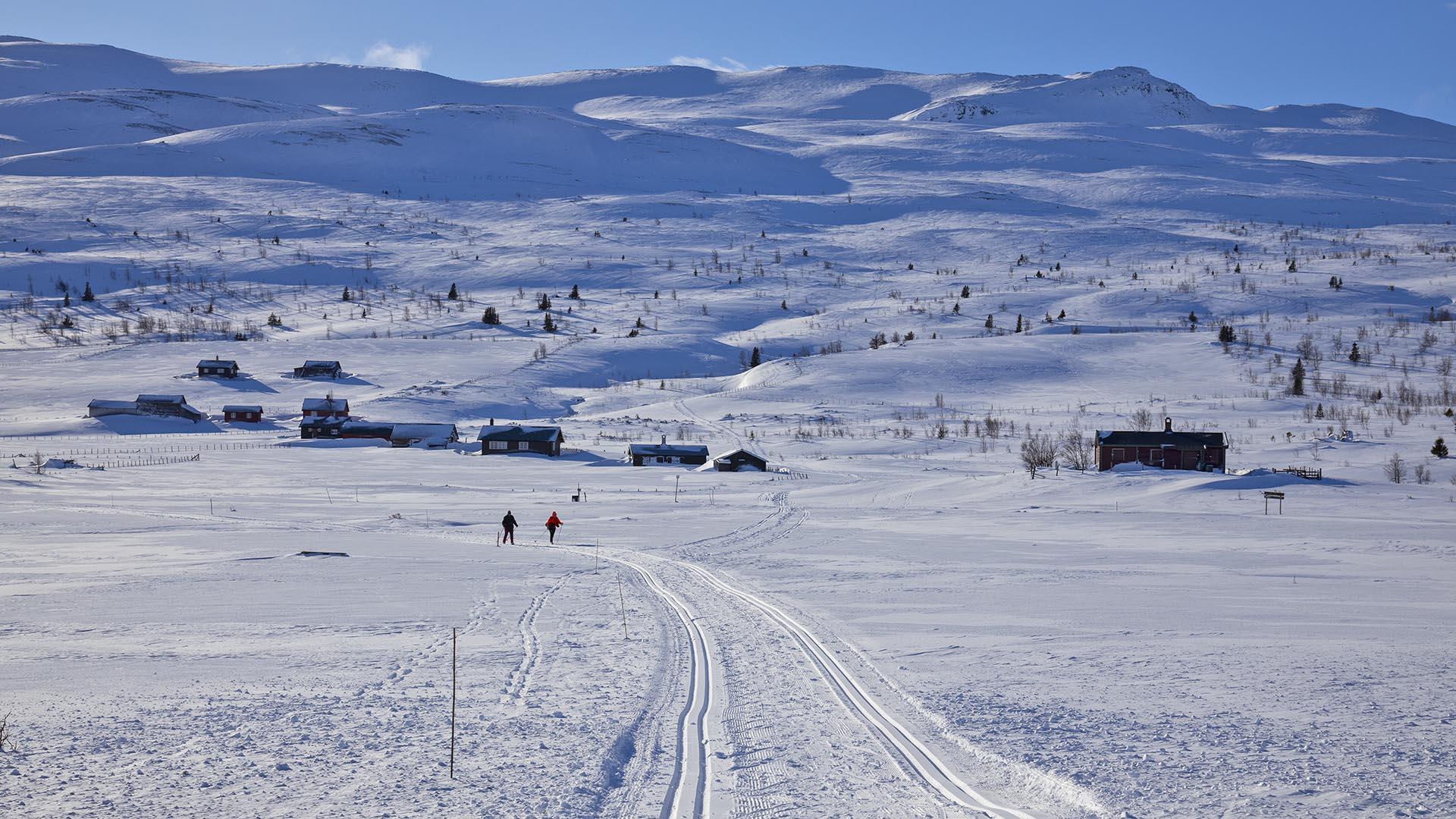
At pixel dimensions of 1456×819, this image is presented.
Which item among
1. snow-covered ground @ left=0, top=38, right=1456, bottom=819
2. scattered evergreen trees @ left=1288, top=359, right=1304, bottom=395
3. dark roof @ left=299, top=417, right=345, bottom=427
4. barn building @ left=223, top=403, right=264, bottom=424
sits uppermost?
scattered evergreen trees @ left=1288, top=359, right=1304, bottom=395

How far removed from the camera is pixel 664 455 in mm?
58500

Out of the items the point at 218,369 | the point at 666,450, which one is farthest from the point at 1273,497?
the point at 218,369

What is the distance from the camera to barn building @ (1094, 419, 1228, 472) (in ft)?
160

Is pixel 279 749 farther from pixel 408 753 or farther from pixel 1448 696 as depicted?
pixel 1448 696

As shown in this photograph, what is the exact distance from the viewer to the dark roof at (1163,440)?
48.7 meters

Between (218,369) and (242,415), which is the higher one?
(218,369)

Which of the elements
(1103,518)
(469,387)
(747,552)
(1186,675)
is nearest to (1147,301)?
(469,387)

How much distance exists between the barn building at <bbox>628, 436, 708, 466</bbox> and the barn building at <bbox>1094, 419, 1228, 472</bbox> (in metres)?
21.0

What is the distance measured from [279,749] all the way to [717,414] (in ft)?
226

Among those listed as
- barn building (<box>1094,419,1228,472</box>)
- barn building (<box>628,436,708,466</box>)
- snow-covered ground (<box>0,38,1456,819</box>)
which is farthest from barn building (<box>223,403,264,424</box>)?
barn building (<box>1094,419,1228,472</box>)

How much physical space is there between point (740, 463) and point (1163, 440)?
66.6ft

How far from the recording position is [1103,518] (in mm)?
34250

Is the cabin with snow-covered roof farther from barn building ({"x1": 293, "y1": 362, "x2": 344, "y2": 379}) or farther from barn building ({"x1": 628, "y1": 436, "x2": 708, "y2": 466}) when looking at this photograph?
barn building ({"x1": 293, "y1": 362, "x2": 344, "y2": 379})

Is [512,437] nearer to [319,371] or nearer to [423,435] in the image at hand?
[423,435]
